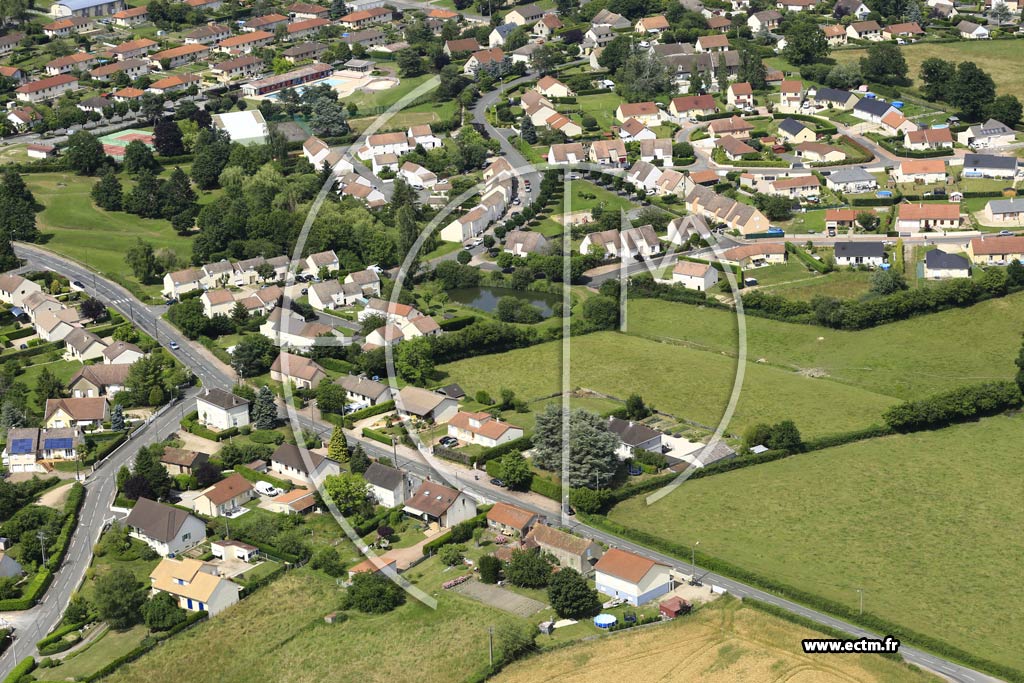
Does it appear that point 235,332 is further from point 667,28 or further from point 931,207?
point 667,28

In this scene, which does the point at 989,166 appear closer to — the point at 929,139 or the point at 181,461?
the point at 929,139

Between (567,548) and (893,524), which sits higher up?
(567,548)

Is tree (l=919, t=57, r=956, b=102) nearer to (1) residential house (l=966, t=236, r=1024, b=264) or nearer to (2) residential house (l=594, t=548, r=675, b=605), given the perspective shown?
(1) residential house (l=966, t=236, r=1024, b=264)

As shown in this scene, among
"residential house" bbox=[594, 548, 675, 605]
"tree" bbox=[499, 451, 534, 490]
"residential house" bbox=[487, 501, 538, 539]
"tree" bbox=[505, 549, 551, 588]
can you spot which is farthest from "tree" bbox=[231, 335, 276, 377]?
"residential house" bbox=[594, 548, 675, 605]

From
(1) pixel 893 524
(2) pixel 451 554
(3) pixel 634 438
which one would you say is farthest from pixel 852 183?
(2) pixel 451 554

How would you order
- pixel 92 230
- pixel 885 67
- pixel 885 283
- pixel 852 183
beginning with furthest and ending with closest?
pixel 885 67
pixel 92 230
pixel 852 183
pixel 885 283

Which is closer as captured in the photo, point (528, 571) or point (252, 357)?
point (528, 571)

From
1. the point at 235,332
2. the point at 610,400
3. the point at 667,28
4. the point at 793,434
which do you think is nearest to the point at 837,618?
the point at 793,434
